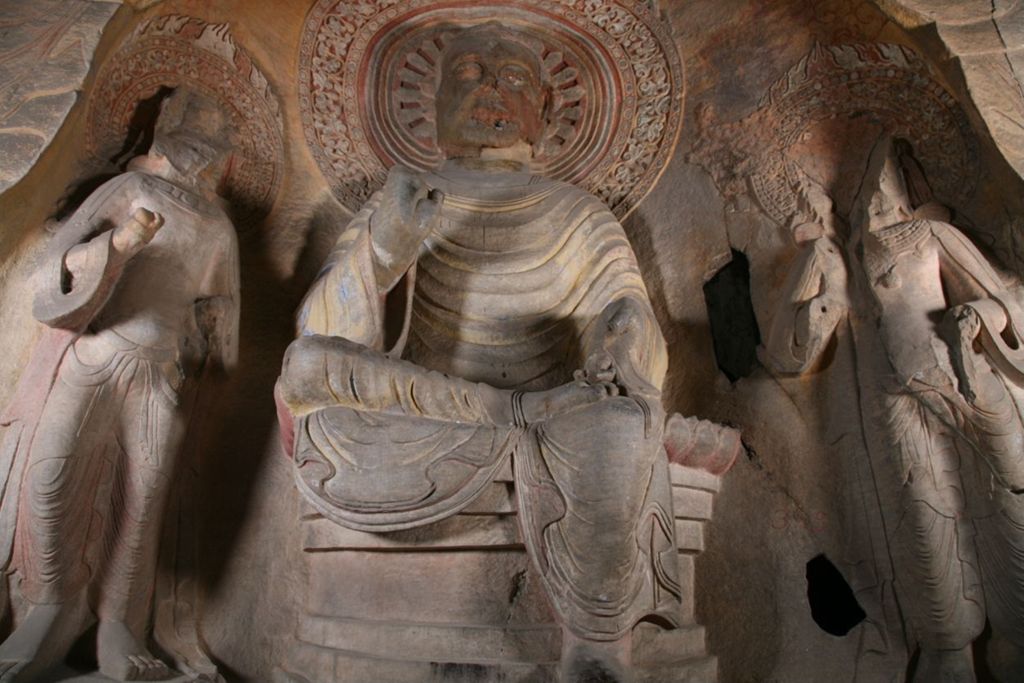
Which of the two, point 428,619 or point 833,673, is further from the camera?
point 833,673

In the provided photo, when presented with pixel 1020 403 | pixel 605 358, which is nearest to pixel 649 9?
pixel 605 358

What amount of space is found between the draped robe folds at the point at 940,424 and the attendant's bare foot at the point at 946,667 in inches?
1.2

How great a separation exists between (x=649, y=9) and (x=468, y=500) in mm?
2591

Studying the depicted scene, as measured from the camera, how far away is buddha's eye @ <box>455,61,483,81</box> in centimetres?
420

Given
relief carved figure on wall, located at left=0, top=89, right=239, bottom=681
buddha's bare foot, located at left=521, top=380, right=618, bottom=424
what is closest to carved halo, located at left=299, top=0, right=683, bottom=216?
relief carved figure on wall, located at left=0, top=89, right=239, bottom=681

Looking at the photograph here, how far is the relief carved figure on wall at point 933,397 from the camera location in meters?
3.11

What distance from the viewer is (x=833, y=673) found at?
3330 millimetres

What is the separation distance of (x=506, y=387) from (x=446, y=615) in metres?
0.92

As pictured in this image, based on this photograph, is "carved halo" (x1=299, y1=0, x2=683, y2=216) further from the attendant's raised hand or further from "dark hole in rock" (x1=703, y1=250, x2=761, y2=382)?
the attendant's raised hand

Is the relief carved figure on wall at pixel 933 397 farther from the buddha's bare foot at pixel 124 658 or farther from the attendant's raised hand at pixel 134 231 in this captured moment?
the buddha's bare foot at pixel 124 658

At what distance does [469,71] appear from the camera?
13.8 ft

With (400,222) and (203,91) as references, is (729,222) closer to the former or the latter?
(400,222)

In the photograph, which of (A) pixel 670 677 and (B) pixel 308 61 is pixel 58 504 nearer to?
(A) pixel 670 677

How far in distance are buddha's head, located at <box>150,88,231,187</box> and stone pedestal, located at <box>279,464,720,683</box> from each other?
1.51m
